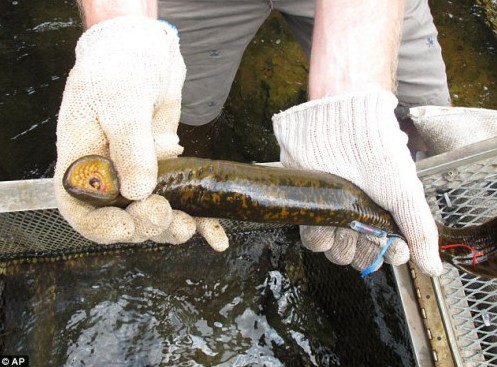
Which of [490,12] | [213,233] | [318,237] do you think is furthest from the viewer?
[490,12]

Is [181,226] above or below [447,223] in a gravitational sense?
above

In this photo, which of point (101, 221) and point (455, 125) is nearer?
point (101, 221)

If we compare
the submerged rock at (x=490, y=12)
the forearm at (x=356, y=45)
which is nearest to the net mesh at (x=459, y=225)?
the forearm at (x=356, y=45)

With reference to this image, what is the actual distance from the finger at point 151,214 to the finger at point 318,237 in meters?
0.73

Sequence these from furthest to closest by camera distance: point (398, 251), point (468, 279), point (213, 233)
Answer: point (468, 279) → point (398, 251) → point (213, 233)

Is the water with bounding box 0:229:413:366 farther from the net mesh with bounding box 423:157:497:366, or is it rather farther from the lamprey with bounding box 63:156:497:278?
the lamprey with bounding box 63:156:497:278

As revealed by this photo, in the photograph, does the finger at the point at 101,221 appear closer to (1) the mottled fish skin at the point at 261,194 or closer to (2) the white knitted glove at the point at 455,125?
(1) the mottled fish skin at the point at 261,194

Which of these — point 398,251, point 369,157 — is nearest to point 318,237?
point 398,251

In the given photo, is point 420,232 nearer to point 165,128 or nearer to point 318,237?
point 318,237

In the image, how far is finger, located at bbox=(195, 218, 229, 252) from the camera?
186 cm

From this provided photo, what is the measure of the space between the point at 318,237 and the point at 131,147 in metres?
0.96

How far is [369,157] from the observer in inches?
74.7

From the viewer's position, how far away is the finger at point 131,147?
1.54 metres

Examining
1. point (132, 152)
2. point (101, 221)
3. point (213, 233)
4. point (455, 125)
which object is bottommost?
point (213, 233)
